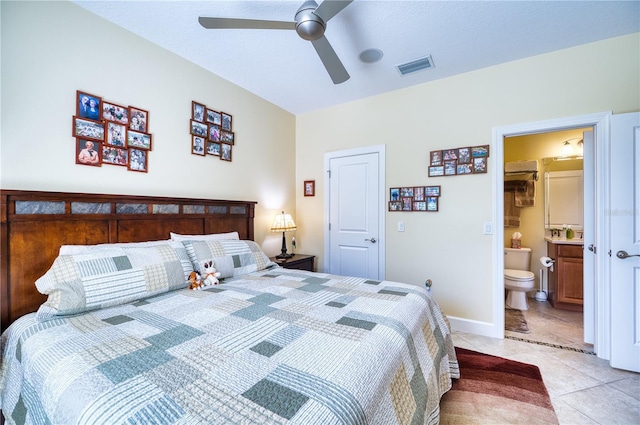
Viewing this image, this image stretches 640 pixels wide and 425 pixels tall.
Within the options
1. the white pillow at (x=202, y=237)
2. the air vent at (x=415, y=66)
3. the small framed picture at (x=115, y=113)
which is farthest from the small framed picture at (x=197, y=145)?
the air vent at (x=415, y=66)

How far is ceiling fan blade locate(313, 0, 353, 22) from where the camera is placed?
1468mm

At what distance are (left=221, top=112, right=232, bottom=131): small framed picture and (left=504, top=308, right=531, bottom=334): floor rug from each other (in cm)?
366

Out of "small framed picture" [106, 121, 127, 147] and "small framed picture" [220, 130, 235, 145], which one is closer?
"small framed picture" [106, 121, 127, 147]

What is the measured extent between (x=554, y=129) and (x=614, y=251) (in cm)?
113

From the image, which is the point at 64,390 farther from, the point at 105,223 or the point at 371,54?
A: the point at 371,54

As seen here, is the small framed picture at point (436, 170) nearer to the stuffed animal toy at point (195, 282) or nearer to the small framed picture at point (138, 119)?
the stuffed animal toy at point (195, 282)

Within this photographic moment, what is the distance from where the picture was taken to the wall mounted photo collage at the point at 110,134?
184 centimetres

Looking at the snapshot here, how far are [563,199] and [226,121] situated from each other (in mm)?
4601

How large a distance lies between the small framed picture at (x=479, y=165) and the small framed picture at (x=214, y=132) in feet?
8.65

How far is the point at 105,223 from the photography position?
6.20 ft

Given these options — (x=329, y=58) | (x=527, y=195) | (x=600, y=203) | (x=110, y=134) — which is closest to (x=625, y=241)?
(x=600, y=203)

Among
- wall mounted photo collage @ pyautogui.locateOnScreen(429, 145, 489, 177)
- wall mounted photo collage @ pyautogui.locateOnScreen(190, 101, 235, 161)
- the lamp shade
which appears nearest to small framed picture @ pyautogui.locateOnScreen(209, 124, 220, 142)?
wall mounted photo collage @ pyautogui.locateOnScreen(190, 101, 235, 161)

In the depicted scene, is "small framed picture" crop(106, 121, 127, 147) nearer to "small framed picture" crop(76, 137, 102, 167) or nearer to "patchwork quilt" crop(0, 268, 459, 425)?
"small framed picture" crop(76, 137, 102, 167)

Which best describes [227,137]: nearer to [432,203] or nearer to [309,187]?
[309,187]
